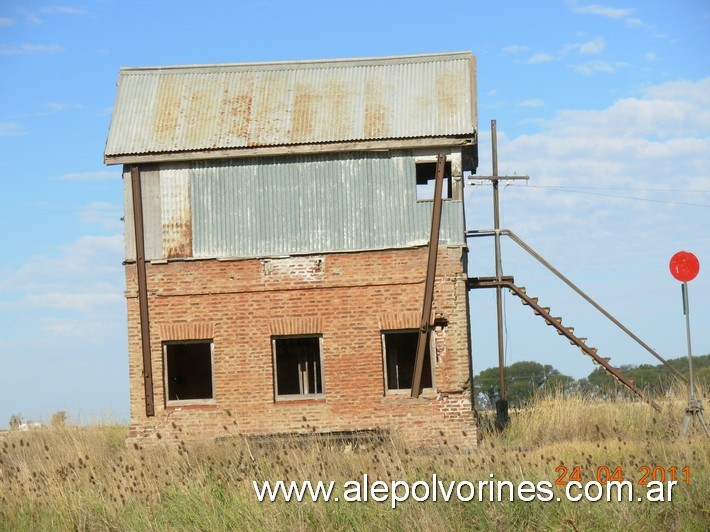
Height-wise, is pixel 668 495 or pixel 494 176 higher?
pixel 494 176

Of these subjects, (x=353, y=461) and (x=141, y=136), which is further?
(x=141, y=136)

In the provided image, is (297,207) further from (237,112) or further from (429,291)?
(429,291)

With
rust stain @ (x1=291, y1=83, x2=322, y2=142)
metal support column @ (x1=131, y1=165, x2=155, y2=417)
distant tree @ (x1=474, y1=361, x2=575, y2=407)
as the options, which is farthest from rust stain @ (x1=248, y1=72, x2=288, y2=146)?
distant tree @ (x1=474, y1=361, x2=575, y2=407)

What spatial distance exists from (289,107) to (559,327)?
712cm

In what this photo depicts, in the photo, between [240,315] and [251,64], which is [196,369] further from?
[251,64]

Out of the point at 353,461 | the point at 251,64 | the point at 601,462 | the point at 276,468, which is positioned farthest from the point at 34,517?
the point at 251,64

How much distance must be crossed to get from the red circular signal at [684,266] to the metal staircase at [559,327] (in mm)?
3700

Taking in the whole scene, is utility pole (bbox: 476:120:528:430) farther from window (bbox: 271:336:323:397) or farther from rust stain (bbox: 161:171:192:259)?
rust stain (bbox: 161:171:192:259)

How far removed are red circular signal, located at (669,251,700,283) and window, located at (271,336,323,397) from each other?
6.67 m

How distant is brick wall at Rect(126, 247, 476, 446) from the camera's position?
19.0m

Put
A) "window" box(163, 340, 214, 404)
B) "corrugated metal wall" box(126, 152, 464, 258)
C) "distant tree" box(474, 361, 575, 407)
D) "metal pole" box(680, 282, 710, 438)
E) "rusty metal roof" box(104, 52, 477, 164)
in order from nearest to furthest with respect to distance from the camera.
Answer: "metal pole" box(680, 282, 710, 438) → "corrugated metal wall" box(126, 152, 464, 258) → "rusty metal roof" box(104, 52, 477, 164) → "window" box(163, 340, 214, 404) → "distant tree" box(474, 361, 575, 407)

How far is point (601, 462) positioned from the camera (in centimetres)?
1342

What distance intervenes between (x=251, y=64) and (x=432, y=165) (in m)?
4.39

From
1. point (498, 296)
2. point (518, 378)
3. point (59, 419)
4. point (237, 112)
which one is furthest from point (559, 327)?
point (518, 378)
